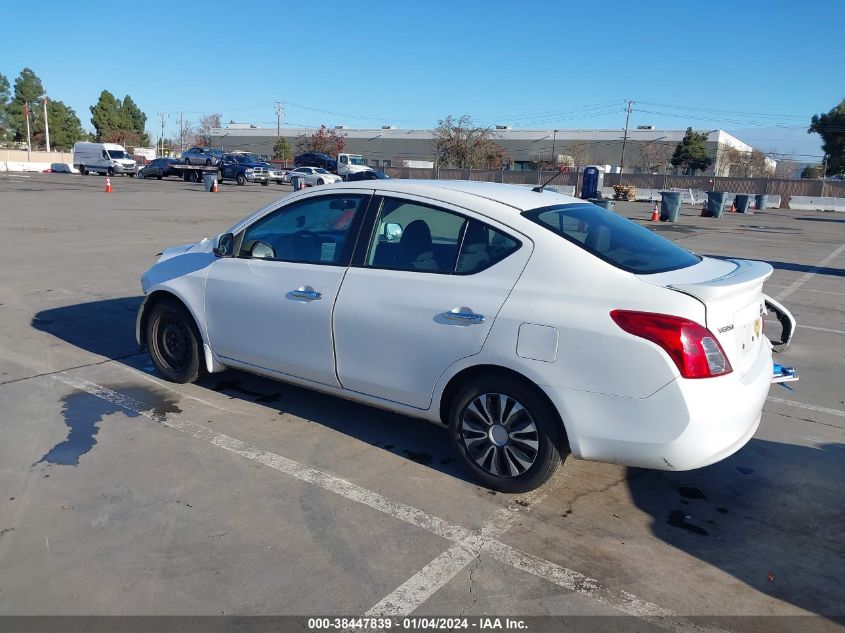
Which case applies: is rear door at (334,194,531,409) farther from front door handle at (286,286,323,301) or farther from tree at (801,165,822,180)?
tree at (801,165,822,180)

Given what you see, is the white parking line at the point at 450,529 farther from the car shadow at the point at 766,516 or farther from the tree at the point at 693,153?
the tree at the point at 693,153

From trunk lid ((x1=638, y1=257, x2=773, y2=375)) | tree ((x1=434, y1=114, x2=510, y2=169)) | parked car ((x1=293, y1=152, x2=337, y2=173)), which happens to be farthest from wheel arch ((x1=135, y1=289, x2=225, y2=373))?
tree ((x1=434, y1=114, x2=510, y2=169))

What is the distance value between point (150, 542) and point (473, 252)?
229 centimetres

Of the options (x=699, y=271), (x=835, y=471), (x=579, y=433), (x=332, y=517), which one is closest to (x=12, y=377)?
(x=332, y=517)

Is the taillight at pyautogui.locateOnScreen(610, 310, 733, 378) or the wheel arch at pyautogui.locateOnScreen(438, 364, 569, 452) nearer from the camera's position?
the taillight at pyautogui.locateOnScreen(610, 310, 733, 378)

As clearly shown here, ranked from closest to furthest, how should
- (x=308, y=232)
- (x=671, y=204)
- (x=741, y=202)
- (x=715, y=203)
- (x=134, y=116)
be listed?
(x=308, y=232), (x=671, y=204), (x=715, y=203), (x=741, y=202), (x=134, y=116)

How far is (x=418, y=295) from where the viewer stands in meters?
4.09

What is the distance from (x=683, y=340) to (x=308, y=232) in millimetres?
2628

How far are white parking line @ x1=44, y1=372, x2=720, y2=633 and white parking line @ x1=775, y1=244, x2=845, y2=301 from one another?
872 cm

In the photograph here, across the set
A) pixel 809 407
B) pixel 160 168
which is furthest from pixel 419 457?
pixel 160 168

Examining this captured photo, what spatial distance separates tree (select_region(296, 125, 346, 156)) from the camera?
3339 inches

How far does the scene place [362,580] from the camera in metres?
3.17

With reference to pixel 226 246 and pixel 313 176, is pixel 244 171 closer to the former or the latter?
pixel 313 176

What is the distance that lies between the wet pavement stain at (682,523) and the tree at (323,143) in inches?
3296
